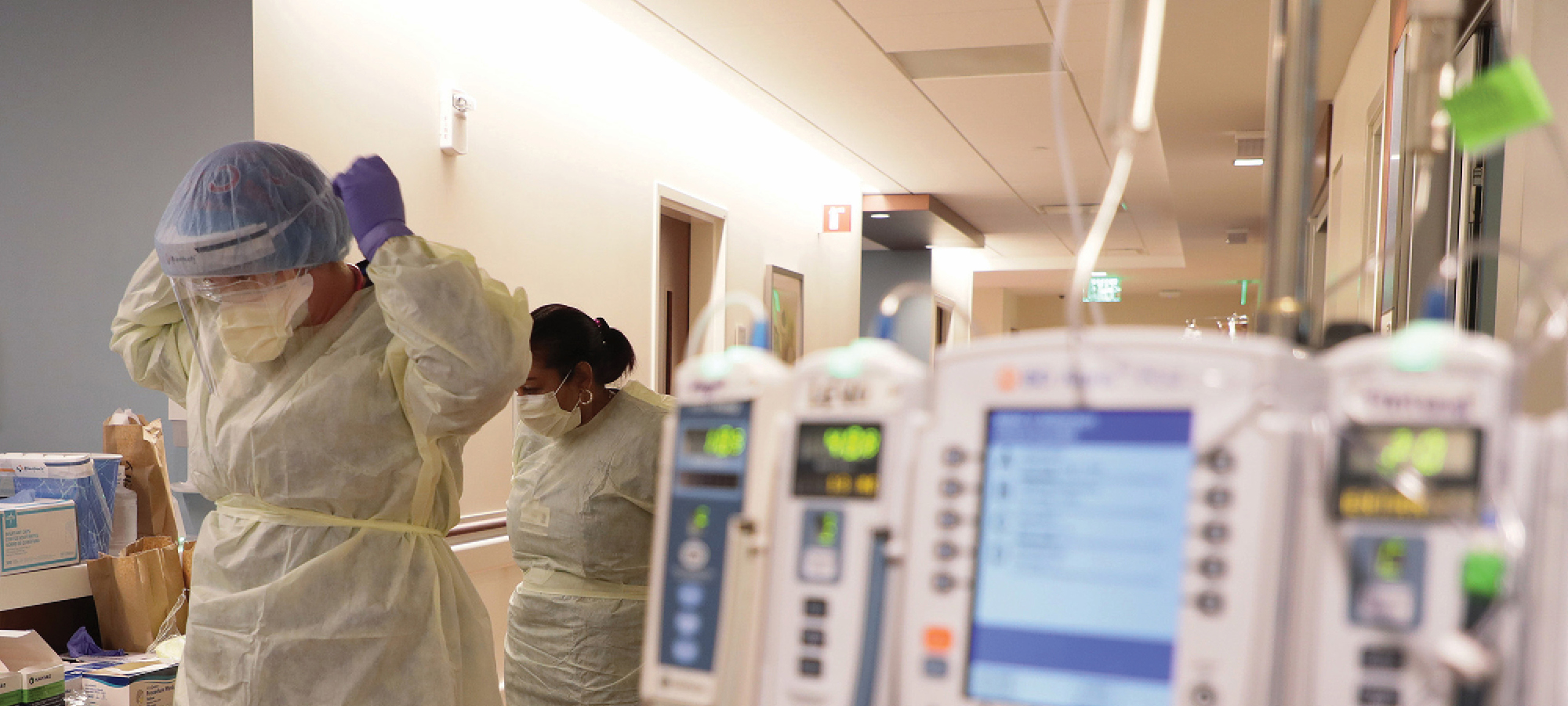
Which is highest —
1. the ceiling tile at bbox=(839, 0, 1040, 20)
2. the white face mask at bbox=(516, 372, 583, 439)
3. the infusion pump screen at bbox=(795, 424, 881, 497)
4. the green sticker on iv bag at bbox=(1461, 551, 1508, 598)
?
the ceiling tile at bbox=(839, 0, 1040, 20)

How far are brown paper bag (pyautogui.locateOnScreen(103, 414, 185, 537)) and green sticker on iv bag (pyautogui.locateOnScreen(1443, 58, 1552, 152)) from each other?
8.44ft

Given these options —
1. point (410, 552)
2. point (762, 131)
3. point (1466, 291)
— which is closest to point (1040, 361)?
point (410, 552)

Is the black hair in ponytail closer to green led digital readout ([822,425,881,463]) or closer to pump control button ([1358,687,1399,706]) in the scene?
green led digital readout ([822,425,881,463])

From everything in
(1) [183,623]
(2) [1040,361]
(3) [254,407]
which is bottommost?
(1) [183,623]

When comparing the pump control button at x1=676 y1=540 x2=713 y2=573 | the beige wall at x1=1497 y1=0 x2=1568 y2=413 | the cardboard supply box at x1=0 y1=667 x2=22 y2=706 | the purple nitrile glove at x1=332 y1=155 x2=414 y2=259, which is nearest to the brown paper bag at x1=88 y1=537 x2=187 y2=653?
the cardboard supply box at x1=0 y1=667 x2=22 y2=706

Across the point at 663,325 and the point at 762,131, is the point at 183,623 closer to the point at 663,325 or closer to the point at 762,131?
the point at 663,325

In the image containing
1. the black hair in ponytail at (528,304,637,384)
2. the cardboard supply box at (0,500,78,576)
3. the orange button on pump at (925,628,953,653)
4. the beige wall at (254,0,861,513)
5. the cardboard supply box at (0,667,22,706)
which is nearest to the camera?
the orange button on pump at (925,628,953,653)

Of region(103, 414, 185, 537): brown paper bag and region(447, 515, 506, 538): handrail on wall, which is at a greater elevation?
region(103, 414, 185, 537): brown paper bag

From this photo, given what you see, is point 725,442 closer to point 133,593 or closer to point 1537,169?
point 1537,169

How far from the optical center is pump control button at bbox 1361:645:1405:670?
66cm

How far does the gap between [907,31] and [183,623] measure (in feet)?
9.98

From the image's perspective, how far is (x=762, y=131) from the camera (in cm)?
591

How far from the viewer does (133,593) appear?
2.18 meters

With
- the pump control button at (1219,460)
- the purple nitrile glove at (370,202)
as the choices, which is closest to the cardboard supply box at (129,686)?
the purple nitrile glove at (370,202)
